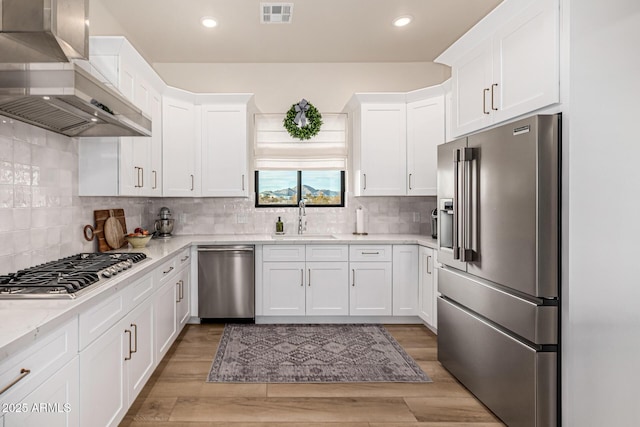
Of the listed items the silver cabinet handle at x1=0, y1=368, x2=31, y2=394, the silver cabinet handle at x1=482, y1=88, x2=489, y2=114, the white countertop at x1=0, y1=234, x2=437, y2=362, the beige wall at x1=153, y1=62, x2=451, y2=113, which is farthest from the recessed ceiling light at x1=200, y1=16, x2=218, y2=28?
the silver cabinet handle at x1=0, y1=368, x2=31, y2=394

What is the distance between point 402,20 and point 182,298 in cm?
324

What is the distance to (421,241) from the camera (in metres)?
3.78

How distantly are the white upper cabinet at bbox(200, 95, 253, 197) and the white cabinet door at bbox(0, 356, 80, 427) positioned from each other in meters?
2.79

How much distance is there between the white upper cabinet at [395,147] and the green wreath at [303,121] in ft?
1.81

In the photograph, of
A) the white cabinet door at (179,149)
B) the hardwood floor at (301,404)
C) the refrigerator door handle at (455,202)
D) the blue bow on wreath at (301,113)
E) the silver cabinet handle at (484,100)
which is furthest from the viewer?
the blue bow on wreath at (301,113)

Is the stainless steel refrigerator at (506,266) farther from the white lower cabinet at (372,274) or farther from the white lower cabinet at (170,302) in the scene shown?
the white lower cabinet at (170,302)

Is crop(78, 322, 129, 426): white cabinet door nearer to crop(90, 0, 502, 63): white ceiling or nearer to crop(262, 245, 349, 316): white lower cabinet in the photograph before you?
crop(262, 245, 349, 316): white lower cabinet

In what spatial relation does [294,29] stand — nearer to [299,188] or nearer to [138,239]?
[299,188]

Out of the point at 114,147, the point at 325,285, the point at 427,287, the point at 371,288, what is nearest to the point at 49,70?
the point at 114,147

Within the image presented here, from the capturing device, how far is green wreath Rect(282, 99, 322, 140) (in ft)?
14.4

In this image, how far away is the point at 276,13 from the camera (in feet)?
11.0

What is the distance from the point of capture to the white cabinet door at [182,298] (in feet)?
11.0

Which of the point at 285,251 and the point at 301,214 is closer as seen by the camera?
the point at 285,251

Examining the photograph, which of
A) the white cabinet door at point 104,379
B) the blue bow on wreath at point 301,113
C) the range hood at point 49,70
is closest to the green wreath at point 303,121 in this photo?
the blue bow on wreath at point 301,113
